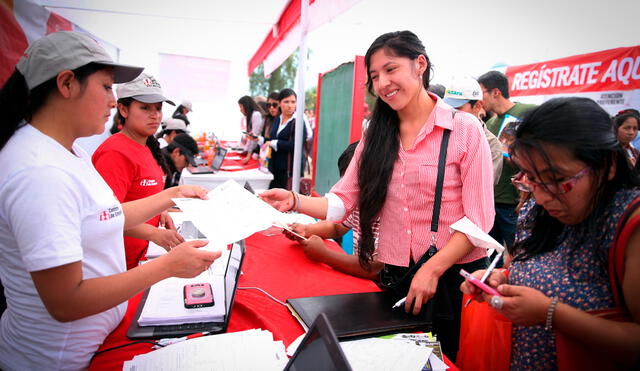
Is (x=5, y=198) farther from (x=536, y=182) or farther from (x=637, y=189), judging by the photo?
(x=637, y=189)

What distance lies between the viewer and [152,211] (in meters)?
1.35

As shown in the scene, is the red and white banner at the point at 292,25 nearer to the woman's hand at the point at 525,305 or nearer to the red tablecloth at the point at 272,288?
the red tablecloth at the point at 272,288

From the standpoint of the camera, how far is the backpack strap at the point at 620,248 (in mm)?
822

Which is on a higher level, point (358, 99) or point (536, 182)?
point (358, 99)

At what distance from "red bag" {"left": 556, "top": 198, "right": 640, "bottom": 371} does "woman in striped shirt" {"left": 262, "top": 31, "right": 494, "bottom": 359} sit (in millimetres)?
414

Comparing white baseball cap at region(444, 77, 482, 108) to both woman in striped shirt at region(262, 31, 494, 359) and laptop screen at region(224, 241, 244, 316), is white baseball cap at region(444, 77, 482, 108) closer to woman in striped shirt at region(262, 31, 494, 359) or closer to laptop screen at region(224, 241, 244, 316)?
woman in striped shirt at region(262, 31, 494, 359)

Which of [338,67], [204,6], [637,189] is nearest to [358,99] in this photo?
[338,67]

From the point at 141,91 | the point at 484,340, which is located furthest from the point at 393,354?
the point at 141,91

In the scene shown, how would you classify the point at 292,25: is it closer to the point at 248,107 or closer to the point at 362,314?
the point at 248,107

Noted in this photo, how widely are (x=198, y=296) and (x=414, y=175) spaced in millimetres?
944

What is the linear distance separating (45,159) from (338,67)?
3.34 meters

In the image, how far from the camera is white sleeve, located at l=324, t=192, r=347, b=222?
1638 mm

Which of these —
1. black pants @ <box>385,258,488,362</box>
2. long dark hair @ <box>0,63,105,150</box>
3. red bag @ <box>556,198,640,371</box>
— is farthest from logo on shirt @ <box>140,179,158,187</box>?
red bag @ <box>556,198,640,371</box>

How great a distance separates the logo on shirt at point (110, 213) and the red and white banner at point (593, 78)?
20.8ft
